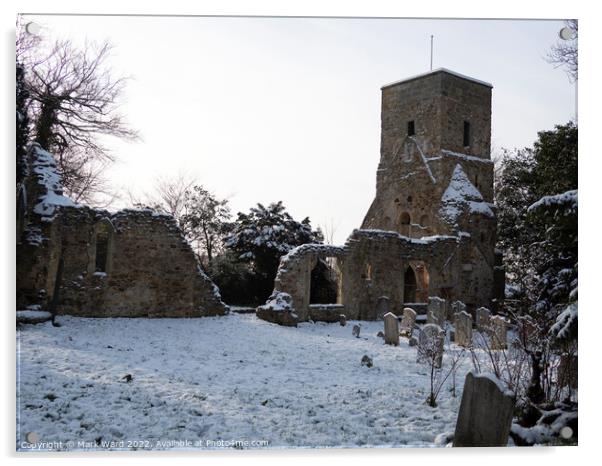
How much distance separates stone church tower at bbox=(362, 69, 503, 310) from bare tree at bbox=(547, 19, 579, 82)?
8.70m

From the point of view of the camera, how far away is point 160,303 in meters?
12.5

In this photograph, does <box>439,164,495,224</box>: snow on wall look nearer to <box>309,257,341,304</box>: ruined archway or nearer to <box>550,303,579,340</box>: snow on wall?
<box>309,257,341,304</box>: ruined archway

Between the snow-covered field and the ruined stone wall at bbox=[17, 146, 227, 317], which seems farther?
the ruined stone wall at bbox=[17, 146, 227, 317]

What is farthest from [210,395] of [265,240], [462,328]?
[265,240]

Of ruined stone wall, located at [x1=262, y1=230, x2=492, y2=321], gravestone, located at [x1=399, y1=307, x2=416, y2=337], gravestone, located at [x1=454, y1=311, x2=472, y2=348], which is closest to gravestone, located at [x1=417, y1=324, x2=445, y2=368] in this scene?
gravestone, located at [x1=454, y1=311, x2=472, y2=348]

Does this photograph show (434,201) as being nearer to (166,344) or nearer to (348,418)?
(166,344)

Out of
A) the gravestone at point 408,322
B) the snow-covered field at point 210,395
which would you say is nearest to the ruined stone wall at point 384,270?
the gravestone at point 408,322

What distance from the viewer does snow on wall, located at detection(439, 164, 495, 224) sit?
60.1ft

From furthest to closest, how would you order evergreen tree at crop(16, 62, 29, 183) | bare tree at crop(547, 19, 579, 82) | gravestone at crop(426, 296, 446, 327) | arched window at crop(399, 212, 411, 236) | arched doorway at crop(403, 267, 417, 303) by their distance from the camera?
arched doorway at crop(403, 267, 417, 303)
arched window at crop(399, 212, 411, 236)
gravestone at crop(426, 296, 446, 327)
bare tree at crop(547, 19, 579, 82)
evergreen tree at crop(16, 62, 29, 183)

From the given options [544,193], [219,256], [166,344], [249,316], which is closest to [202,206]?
[219,256]

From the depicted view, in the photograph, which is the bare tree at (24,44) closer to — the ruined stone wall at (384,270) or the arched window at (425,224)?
the ruined stone wall at (384,270)

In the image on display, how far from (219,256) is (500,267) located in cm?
842

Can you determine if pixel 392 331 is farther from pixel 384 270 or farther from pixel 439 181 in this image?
pixel 439 181

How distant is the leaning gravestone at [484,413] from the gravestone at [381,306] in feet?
35.5
